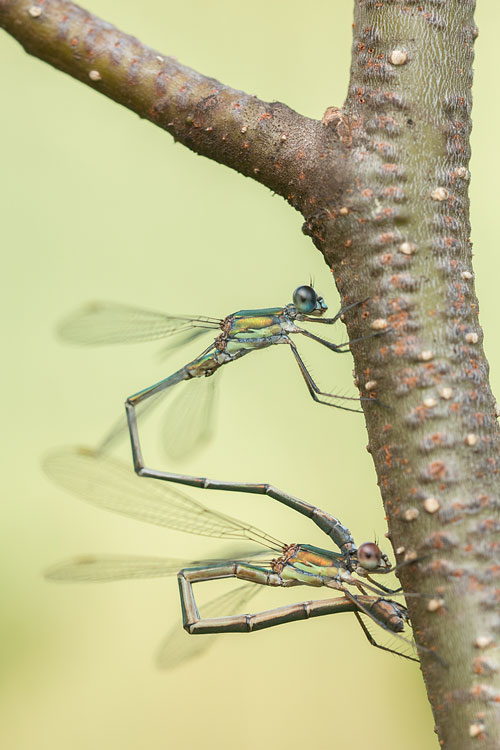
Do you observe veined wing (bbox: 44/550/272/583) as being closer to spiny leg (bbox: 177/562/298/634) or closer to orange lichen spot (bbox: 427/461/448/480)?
spiny leg (bbox: 177/562/298/634)

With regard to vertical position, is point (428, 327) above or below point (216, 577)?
above

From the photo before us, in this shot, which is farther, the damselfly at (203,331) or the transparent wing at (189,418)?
the transparent wing at (189,418)

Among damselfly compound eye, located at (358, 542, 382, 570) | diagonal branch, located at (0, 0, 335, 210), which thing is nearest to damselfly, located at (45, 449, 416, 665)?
damselfly compound eye, located at (358, 542, 382, 570)

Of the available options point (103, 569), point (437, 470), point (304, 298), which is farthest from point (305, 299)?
point (103, 569)

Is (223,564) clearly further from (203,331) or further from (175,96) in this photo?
(175,96)

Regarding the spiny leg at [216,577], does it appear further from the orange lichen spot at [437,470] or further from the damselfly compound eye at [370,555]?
the orange lichen spot at [437,470]

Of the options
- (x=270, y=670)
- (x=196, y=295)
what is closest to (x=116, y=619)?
(x=270, y=670)

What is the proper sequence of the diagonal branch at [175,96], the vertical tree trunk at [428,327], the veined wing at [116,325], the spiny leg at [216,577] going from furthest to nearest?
the veined wing at [116,325]
the spiny leg at [216,577]
the diagonal branch at [175,96]
the vertical tree trunk at [428,327]

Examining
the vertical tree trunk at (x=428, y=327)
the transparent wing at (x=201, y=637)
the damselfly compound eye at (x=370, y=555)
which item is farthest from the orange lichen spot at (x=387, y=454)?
the transparent wing at (x=201, y=637)
